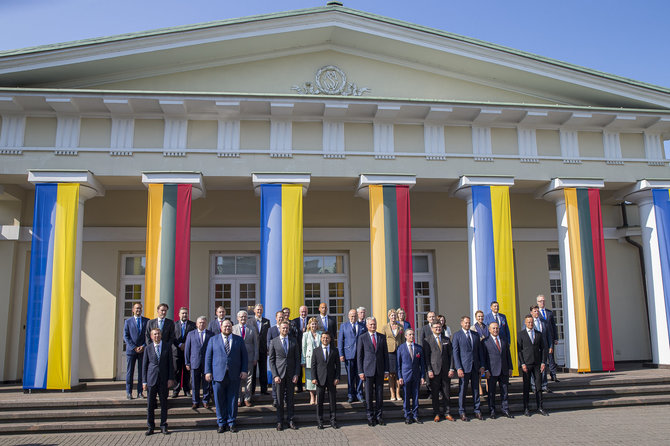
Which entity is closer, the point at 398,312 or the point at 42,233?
the point at 398,312

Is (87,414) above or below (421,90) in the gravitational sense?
below

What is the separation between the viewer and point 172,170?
11148 millimetres

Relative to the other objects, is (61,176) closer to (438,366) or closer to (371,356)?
(371,356)

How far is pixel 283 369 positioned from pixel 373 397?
1.54 m

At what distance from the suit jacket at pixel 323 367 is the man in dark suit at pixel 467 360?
6.69ft

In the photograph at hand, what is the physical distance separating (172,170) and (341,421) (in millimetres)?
5910

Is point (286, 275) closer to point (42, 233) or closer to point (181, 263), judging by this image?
point (181, 263)

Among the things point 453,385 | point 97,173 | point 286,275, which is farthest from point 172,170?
point 453,385

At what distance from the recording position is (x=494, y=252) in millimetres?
11430

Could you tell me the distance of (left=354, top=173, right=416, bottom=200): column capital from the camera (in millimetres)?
11414

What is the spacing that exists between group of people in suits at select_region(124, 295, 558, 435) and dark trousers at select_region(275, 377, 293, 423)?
Answer: 2cm

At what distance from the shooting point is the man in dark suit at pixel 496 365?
890 cm

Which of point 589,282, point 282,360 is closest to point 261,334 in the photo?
point 282,360

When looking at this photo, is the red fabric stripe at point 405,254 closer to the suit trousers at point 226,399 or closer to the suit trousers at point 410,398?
the suit trousers at point 410,398
